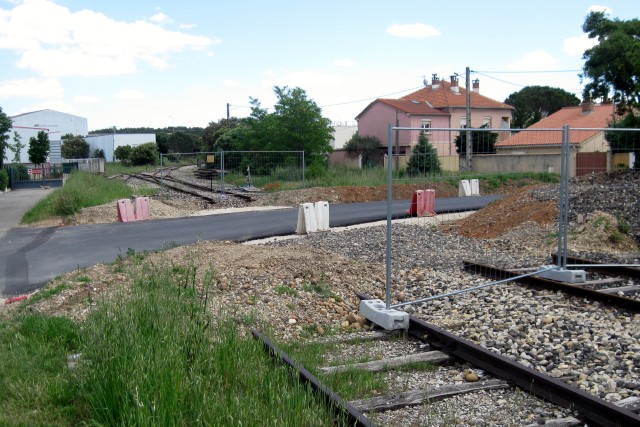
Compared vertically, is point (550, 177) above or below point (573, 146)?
below

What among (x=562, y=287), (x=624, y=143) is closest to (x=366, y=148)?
(x=624, y=143)

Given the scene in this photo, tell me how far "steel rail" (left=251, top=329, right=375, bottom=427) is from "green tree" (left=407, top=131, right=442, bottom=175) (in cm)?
610

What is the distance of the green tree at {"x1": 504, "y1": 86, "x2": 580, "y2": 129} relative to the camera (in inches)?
3194

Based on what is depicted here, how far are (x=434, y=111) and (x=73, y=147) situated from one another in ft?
207

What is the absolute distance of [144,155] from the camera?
67.9 metres

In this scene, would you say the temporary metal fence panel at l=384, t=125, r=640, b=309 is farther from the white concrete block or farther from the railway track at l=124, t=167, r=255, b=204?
the railway track at l=124, t=167, r=255, b=204

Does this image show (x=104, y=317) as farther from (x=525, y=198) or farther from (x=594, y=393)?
(x=525, y=198)

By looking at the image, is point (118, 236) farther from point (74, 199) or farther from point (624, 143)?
point (624, 143)

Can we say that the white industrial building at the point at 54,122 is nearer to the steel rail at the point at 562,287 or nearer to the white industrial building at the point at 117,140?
the white industrial building at the point at 117,140

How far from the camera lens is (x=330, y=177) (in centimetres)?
3231

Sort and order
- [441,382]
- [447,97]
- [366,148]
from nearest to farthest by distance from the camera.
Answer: [441,382], [366,148], [447,97]

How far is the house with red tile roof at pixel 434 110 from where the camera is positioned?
2215 inches

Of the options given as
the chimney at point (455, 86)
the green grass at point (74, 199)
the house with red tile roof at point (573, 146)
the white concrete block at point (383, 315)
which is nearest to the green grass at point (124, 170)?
the green grass at point (74, 199)

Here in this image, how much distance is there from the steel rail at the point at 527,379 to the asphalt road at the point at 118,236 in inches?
265
